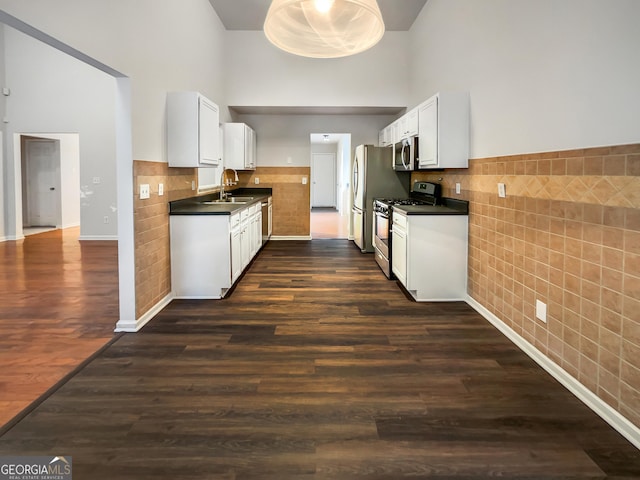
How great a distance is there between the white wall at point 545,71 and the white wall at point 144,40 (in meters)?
2.83

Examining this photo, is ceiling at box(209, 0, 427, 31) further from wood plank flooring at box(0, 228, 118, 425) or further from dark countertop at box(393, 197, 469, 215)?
wood plank flooring at box(0, 228, 118, 425)

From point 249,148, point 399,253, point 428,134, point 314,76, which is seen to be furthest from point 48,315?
point 314,76

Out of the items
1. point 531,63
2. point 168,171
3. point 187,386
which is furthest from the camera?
point 168,171

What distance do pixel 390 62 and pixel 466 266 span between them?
4059mm

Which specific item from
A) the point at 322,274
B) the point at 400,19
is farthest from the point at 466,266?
the point at 400,19

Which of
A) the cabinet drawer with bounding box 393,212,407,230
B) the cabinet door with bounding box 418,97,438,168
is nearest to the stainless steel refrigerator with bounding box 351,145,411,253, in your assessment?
the cabinet door with bounding box 418,97,438,168

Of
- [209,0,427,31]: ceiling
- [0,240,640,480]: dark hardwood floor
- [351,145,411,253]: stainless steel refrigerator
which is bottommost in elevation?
[0,240,640,480]: dark hardwood floor

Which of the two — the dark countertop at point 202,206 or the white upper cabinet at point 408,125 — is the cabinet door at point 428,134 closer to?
the white upper cabinet at point 408,125

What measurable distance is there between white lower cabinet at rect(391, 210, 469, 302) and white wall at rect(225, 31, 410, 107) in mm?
3374

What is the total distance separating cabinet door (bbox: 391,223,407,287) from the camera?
4.70 meters

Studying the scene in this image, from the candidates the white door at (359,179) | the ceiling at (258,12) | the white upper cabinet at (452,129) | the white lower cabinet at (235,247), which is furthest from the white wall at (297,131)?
the white upper cabinet at (452,129)

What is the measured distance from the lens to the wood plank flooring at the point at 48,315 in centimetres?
280

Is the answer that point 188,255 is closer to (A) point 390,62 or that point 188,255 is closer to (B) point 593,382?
(B) point 593,382

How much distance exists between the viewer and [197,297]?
4.63 metres
